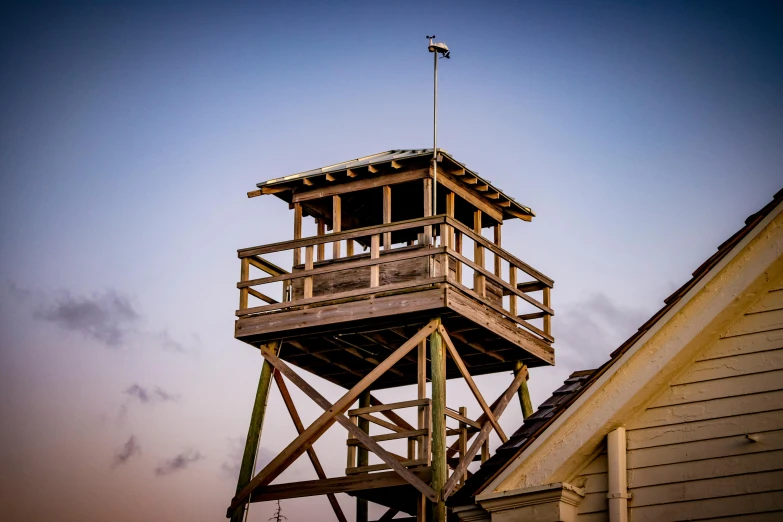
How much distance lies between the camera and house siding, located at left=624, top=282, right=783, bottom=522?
12.2m

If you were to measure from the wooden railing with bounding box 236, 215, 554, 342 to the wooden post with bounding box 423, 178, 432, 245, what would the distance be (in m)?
0.02

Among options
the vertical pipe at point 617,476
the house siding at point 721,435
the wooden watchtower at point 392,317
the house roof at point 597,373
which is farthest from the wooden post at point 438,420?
the house siding at point 721,435

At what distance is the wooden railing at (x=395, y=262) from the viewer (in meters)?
26.1

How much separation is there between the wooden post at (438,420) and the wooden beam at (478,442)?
156 mm

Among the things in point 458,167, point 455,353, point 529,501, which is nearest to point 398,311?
point 455,353

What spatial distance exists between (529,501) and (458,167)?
1498 cm

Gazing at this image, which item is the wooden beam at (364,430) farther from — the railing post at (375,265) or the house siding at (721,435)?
the house siding at (721,435)

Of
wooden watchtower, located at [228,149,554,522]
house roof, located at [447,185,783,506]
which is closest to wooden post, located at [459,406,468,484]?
wooden watchtower, located at [228,149,554,522]

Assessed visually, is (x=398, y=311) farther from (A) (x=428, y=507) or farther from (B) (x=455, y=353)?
(A) (x=428, y=507)

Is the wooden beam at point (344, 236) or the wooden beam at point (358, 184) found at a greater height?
the wooden beam at point (358, 184)

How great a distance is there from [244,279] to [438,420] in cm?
479

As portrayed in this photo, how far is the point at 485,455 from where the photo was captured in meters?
28.4

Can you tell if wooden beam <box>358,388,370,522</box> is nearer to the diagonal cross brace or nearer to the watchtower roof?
the diagonal cross brace

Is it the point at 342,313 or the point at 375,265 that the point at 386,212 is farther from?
the point at 342,313
